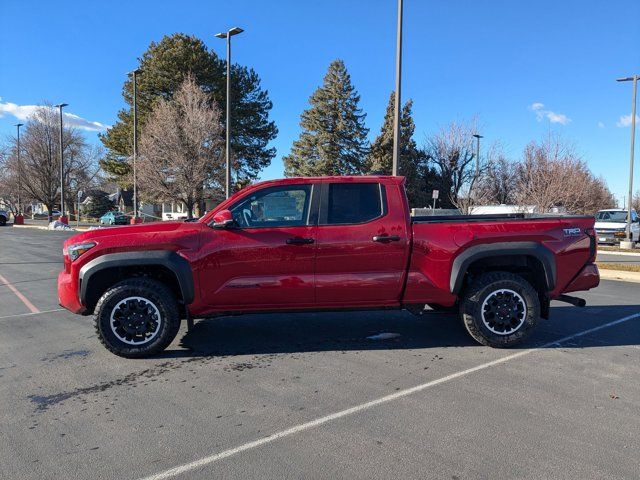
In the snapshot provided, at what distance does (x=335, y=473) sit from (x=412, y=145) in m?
42.7

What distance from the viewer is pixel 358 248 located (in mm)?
5090

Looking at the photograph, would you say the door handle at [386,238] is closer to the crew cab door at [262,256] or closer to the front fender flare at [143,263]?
the crew cab door at [262,256]

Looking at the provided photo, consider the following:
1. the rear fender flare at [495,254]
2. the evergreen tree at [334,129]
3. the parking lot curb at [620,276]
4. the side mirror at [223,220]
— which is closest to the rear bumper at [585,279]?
the rear fender flare at [495,254]

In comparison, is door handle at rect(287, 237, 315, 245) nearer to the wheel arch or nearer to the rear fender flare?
the wheel arch

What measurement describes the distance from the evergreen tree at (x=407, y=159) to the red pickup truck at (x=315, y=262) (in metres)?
35.4

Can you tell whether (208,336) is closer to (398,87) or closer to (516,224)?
(516,224)

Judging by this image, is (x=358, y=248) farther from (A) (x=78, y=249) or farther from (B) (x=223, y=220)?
(A) (x=78, y=249)

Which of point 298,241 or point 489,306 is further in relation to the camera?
point 489,306

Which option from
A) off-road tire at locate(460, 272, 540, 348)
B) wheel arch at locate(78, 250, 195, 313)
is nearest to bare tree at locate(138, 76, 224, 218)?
wheel arch at locate(78, 250, 195, 313)

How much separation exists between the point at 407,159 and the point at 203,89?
60.0 feet

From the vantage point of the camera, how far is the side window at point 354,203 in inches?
204

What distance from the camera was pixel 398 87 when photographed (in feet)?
43.1

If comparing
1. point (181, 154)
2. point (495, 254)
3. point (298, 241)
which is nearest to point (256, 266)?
point (298, 241)

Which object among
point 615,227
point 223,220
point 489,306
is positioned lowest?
point 489,306
